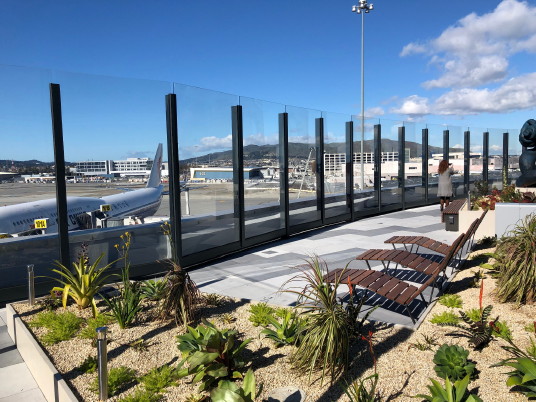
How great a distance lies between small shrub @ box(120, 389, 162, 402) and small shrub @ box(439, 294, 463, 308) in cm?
345

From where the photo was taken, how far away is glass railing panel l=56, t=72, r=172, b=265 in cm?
663

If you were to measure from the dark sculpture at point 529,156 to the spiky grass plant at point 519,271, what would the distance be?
333 inches

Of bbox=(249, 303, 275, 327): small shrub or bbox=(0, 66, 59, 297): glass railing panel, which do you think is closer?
bbox=(249, 303, 275, 327): small shrub

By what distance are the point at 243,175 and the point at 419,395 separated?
22.0ft

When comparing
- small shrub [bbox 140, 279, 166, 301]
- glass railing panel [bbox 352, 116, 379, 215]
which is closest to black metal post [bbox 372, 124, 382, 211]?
glass railing panel [bbox 352, 116, 379, 215]

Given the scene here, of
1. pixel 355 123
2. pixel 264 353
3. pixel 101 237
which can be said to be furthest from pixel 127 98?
pixel 355 123

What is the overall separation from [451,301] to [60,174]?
5.54 meters

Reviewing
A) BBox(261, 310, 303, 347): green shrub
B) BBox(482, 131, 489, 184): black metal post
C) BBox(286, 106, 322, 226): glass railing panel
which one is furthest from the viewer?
BBox(482, 131, 489, 184): black metal post

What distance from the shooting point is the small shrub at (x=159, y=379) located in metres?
3.54

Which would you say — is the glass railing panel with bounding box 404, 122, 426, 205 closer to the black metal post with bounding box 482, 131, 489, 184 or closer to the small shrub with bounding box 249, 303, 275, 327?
the black metal post with bounding box 482, 131, 489, 184

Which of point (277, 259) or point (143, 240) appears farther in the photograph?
point (277, 259)

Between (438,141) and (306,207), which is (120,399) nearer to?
(306,207)

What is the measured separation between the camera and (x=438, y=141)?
1717 cm

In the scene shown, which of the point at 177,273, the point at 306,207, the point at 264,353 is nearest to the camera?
the point at 264,353
